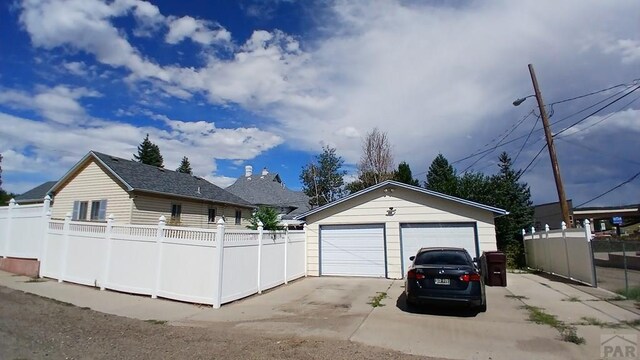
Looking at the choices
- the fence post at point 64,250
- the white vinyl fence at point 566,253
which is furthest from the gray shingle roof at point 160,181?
the white vinyl fence at point 566,253

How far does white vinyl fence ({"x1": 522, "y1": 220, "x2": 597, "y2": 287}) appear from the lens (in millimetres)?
12445

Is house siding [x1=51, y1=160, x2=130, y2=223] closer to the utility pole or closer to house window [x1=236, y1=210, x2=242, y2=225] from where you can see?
house window [x1=236, y1=210, x2=242, y2=225]

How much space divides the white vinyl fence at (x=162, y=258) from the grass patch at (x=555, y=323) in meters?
7.42

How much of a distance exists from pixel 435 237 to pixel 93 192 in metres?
18.4

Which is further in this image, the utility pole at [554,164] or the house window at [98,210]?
the house window at [98,210]

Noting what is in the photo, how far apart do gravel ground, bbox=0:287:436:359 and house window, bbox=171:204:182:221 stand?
45.1 ft

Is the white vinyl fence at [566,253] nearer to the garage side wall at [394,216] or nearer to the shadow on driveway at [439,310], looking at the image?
the garage side wall at [394,216]

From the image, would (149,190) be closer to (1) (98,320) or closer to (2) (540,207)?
(1) (98,320)

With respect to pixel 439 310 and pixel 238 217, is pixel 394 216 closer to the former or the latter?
pixel 439 310

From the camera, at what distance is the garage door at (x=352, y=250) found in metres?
16.0

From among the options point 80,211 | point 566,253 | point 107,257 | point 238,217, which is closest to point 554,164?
point 566,253

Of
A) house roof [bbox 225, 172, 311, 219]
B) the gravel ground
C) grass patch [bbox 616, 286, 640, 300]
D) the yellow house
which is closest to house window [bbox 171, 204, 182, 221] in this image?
the yellow house

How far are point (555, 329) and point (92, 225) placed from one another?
42.0 feet

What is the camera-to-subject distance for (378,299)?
10695mm
